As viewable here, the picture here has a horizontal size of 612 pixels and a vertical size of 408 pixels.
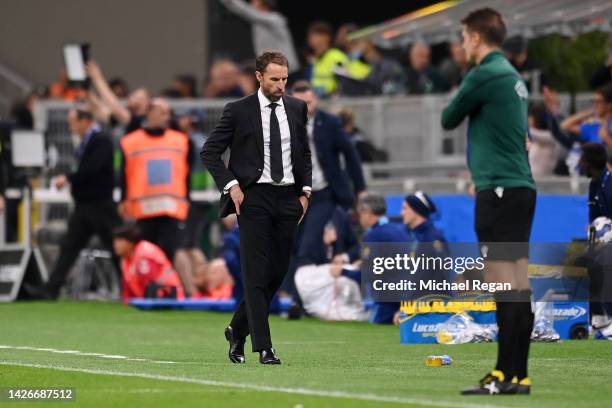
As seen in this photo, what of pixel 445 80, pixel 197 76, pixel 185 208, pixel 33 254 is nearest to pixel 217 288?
pixel 185 208

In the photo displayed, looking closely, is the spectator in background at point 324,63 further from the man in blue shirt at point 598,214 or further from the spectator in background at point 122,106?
the man in blue shirt at point 598,214

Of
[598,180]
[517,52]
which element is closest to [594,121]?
[517,52]

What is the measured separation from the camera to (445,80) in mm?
21172

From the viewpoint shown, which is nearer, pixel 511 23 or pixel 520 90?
pixel 520 90

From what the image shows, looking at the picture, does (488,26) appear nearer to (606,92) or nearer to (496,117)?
(496,117)

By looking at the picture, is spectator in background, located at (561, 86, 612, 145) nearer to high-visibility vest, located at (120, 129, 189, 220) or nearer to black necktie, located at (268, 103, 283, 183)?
high-visibility vest, located at (120, 129, 189, 220)

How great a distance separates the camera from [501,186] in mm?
9016

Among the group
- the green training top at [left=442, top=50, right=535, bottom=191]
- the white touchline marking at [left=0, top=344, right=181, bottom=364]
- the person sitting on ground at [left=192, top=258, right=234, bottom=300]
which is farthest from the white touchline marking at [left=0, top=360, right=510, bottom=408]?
the person sitting on ground at [left=192, top=258, right=234, bottom=300]

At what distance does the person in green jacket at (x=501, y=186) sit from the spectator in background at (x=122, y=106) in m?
11.3

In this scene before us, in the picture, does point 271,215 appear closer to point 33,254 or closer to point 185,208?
point 185,208

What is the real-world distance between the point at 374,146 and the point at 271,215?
10.2m

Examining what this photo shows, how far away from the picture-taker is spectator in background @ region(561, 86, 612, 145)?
17.1 meters

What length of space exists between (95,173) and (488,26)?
12.0 m

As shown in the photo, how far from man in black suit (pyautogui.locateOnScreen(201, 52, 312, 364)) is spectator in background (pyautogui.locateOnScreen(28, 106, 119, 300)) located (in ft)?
31.5
